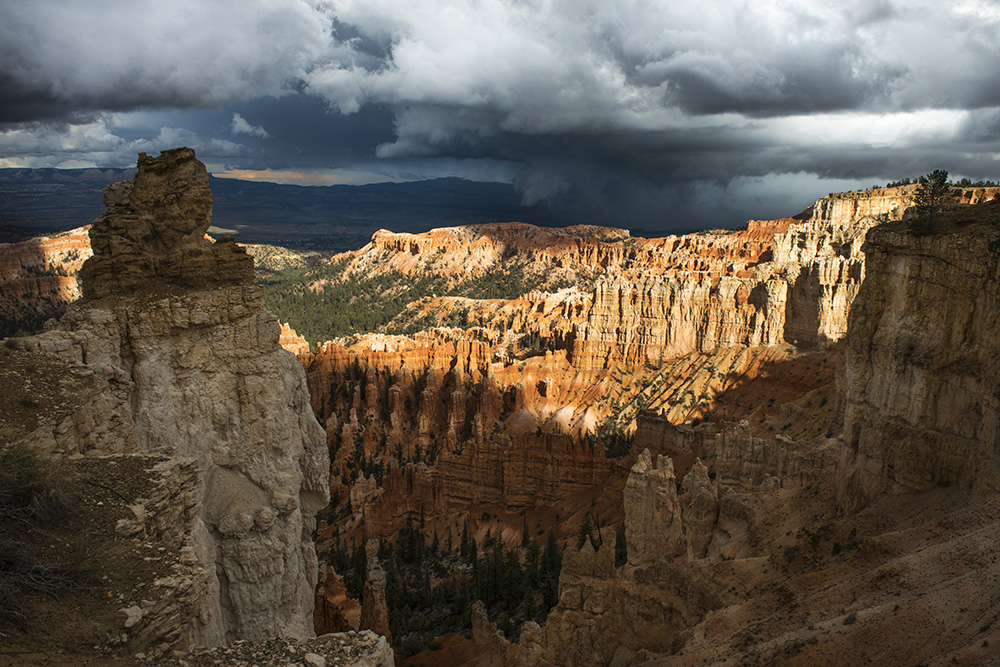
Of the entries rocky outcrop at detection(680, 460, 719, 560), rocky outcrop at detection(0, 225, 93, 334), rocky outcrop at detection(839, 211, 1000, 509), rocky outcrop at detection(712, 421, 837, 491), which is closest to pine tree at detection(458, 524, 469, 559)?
rocky outcrop at detection(712, 421, 837, 491)

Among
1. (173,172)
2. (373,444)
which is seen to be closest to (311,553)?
(173,172)

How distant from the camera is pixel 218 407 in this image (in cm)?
1227

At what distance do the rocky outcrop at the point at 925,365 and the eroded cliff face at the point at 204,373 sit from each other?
14245 millimetres

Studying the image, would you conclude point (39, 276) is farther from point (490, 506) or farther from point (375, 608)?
point (375, 608)

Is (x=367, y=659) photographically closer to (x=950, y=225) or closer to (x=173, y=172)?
(x=173, y=172)

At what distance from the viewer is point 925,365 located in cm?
1509

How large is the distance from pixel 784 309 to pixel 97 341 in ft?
192

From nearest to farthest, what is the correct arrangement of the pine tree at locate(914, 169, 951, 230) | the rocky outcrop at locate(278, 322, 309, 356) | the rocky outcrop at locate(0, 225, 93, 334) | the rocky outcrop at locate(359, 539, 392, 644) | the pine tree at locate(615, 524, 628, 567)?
1. the pine tree at locate(914, 169, 951, 230)
2. the rocky outcrop at locate(359, 539, 392, 644)
3. the pine tree at locate(615, 524, 628, 567)
4. the rocky outcrop at locate(278, 322, 309, 356)
5. the rocky outcrop at locate(0, 225, 93, 334)

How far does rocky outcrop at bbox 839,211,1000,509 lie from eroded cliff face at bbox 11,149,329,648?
14.2m

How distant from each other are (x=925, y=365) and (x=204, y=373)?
15934 millimetres

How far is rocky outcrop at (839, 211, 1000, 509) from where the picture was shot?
45.4 ft

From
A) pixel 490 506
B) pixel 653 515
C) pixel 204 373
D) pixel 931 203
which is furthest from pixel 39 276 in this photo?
pixel 931 203

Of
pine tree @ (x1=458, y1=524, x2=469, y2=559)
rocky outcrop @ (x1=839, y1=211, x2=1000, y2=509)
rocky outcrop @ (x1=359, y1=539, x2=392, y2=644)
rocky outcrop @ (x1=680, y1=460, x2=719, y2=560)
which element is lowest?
pine tree @ (x1=458, y1=524, x2=469, y2=559)

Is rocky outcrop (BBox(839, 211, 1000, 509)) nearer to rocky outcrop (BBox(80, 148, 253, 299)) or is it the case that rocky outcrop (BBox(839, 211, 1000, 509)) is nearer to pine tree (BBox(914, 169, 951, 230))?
pine tree (BBox(914, 169, 951, 230))
